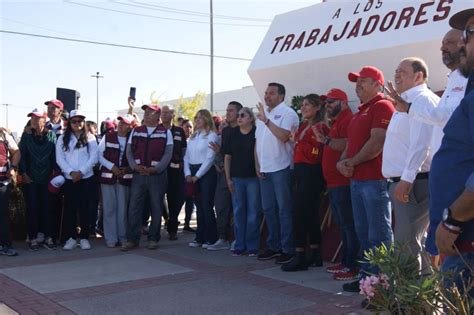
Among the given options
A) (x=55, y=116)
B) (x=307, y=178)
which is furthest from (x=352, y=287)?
(x=55, y=116)

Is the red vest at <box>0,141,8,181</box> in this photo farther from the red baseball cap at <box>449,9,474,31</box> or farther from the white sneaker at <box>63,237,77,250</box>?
the red baseball cap at <box>449,9,474,31</box>

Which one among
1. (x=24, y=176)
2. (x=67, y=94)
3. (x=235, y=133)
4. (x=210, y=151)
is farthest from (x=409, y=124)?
(x=67, y=94)

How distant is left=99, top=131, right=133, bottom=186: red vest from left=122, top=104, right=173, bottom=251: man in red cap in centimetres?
23

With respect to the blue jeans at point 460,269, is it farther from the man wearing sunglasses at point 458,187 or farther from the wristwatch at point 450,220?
the wristwatch at point 450,220

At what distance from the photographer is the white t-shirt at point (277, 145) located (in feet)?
20.7

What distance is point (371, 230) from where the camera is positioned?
4.86m

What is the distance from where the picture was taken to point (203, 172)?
7.52m

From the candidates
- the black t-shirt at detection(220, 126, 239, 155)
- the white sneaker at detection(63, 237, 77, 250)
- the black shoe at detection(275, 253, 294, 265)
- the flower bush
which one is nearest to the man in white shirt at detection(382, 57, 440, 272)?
the flower bush

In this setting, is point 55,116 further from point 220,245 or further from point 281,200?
point 281,200

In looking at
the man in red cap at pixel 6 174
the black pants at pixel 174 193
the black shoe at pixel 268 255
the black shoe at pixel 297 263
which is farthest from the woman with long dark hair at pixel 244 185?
the man in red cap at pixel 6 174

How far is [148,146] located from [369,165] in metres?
3.53

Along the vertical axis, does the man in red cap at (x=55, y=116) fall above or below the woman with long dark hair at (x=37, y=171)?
above

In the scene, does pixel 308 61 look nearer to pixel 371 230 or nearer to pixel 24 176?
pixel 371 230

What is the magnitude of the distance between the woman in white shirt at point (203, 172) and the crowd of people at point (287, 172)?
2 centimetres
